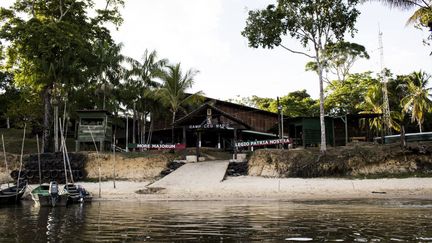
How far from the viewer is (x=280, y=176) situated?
84.1 ft

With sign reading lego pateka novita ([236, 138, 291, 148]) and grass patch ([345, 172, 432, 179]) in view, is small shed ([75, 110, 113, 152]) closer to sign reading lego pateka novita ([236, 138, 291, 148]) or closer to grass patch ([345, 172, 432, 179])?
sign reading lego pateka novita ([236, 138, 291, 148])

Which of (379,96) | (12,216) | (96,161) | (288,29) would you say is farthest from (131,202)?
(379,96)

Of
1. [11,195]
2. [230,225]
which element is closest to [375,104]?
[230,225]

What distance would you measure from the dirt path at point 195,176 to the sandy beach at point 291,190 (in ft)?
1.39

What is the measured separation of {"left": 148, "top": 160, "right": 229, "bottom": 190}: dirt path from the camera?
78.0 ft

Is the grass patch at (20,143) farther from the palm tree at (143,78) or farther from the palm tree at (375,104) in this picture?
the palm tree at (375,104)

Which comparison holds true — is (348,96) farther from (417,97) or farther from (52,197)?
(52,197)

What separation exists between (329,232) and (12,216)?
38.9ft

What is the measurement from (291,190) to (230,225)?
10685mm

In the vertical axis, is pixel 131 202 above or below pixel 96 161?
below

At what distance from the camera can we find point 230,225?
12188 mm

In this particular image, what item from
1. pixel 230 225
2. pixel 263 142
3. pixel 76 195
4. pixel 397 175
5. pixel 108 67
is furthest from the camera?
pixel 108 67

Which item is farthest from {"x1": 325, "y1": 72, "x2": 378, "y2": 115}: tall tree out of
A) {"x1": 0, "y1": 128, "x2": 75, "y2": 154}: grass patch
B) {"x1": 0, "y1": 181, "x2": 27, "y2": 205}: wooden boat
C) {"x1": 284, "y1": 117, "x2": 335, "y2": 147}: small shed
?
{"x1": 0, "y1": 181, "x2": 27, "y2": 205}: wooden boat

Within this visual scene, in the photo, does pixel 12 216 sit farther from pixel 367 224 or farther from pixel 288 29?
pixel 288 29
